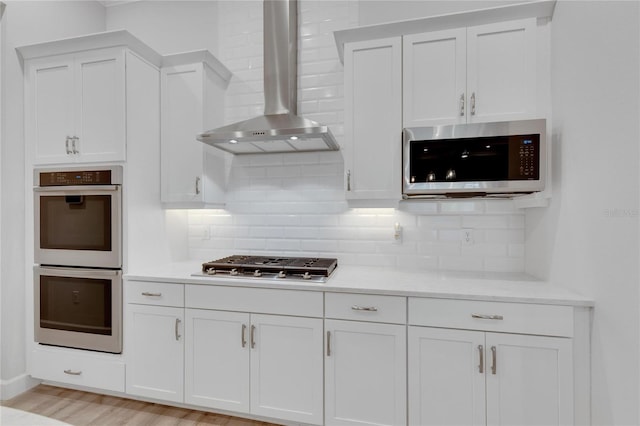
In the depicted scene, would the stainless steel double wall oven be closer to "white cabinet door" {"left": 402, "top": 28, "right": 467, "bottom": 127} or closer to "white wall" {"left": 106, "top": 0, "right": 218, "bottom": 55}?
"white wall" {"left": 106, "top": 0, "right": 218, "bottom": 55}

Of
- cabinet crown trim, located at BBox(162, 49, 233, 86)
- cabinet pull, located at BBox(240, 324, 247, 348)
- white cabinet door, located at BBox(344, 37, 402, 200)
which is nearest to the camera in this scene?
cabinet pull, located at BBox(240, 324, 247, 348)

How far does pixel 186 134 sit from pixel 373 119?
1.45 metres

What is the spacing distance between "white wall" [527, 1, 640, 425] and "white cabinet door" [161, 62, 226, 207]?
7.73 ft

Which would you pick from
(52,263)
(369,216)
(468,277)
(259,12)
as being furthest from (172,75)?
(468,277)

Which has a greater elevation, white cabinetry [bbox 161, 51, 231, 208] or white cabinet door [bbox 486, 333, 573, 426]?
white cabinetry [bbox 161, 51, 231, 208]

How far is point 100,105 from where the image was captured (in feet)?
7.60

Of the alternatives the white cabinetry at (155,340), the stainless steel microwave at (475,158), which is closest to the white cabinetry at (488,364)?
the stainless steel microwave at (475,158)

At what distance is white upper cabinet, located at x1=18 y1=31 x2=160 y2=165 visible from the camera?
2.29 metres

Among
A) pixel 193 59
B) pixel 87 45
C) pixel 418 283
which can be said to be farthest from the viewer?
pixel 193 59

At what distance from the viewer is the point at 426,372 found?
1.78m

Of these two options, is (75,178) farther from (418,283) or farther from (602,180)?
(602,180)

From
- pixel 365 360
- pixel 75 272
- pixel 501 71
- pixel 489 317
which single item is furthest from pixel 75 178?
pixel 501 71

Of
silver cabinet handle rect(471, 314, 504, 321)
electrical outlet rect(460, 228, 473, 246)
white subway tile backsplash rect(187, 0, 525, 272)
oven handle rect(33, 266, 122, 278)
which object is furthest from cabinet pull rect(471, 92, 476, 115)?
oven handle rect(33, 266, 122, 278)

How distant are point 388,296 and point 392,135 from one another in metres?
1.03
